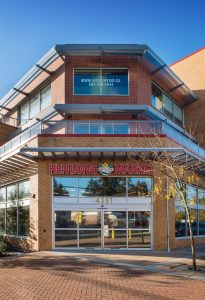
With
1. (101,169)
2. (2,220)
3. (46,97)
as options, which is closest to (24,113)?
(46,97)

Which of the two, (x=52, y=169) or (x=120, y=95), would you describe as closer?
(x=52, y=169)

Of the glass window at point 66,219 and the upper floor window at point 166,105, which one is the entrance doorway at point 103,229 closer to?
the glass window at point 66,219

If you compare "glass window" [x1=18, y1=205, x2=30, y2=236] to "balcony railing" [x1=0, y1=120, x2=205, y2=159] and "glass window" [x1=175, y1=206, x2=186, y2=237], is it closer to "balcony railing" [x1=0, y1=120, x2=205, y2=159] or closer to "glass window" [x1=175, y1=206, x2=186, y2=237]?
"balcony railing" [x1=0, y1=120, x2=205, y2=159]

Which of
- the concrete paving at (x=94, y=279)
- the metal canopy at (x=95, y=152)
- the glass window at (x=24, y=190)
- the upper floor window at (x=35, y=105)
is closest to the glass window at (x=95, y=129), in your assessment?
the metal canopy at (x=95, y=152)

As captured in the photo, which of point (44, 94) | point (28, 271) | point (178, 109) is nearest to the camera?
point (28, 271)

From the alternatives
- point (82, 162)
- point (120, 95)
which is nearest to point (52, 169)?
point (82, 162)

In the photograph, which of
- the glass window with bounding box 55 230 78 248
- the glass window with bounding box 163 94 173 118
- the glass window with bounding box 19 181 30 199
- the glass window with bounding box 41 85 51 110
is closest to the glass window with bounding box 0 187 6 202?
the glass window with bounding box 19 181 30 199

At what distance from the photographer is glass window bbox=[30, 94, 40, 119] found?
86.8 feet

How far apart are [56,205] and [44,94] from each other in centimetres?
899

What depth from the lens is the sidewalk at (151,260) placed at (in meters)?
13.5

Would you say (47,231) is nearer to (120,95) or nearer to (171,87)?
(120,95)

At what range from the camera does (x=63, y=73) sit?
22656mm

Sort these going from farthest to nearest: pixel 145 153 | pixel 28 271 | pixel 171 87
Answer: pixel 171 87, pixel 145 153, pixel 28 271

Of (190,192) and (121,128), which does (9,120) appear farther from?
(190,192)
